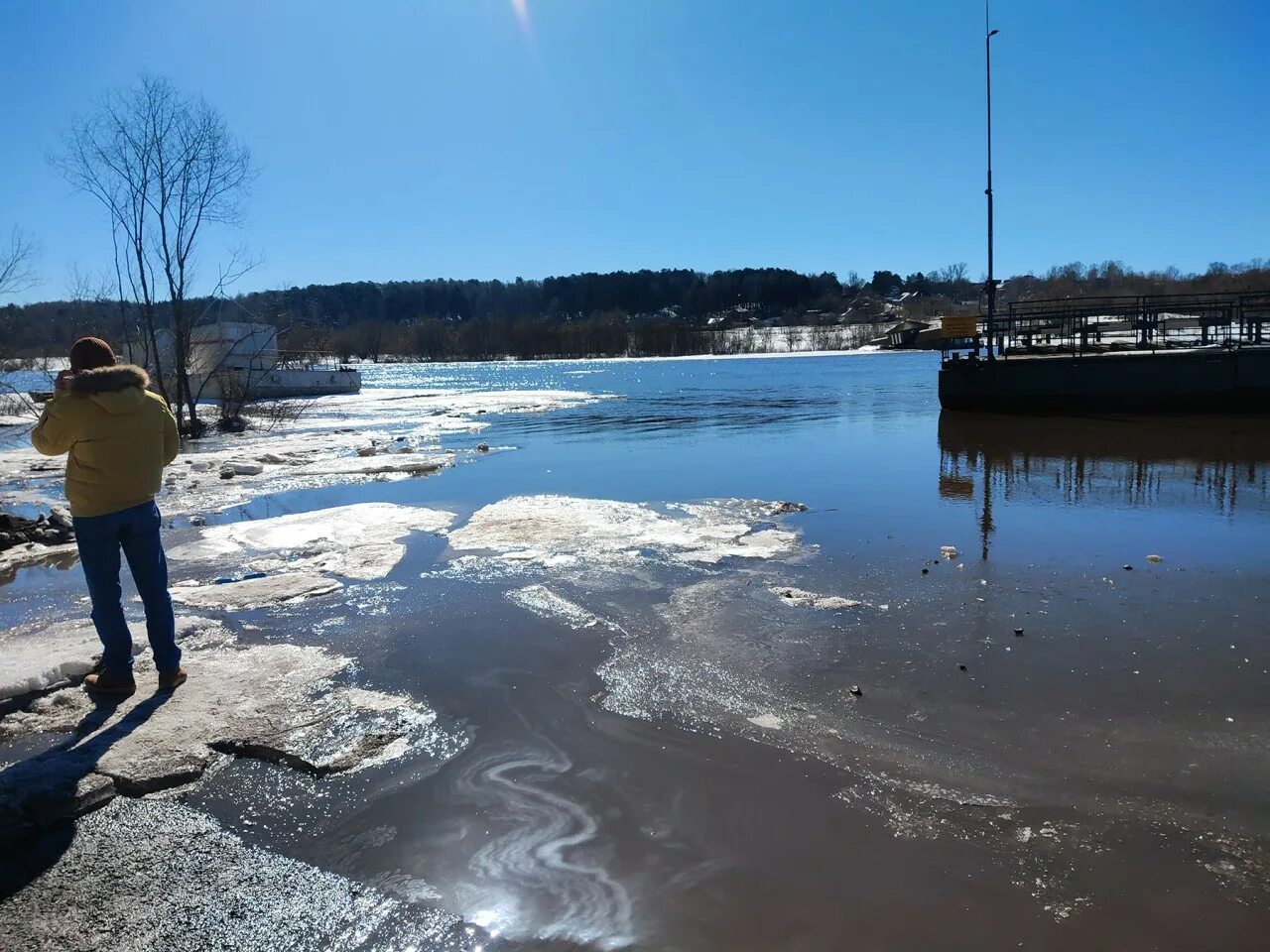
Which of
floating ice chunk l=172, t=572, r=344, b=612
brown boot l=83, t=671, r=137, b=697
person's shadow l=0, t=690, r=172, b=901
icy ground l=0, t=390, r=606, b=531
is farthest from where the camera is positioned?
icy ground l=0, t=390, r=606, b=531

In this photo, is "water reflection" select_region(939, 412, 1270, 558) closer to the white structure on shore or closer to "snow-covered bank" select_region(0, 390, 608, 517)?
"snow-covered bank" select_region(0, 390, 608, 517)

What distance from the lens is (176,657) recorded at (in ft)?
16.7

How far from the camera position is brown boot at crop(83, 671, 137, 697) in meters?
4.86

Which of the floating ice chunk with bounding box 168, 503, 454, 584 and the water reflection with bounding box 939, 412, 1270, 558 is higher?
the floating ice chunk with bounding box 168, 503, 454, 584

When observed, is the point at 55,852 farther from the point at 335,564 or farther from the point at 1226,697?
the point at 1226,697

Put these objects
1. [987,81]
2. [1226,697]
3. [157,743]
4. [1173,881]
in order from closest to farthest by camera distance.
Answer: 1. [1173,881]
2. [157,743]
3. [1226,697]
4. [987,81]

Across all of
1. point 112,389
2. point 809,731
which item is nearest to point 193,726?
point 112,389

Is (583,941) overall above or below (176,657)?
below

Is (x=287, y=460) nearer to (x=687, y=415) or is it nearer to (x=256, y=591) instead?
(x=256, y=591)

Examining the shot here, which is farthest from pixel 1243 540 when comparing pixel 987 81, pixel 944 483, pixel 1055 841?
pixel 987 81

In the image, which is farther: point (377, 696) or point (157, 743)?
point (377, 696)

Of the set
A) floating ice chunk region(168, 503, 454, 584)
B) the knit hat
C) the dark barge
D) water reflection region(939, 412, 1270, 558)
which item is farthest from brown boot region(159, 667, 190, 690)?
the dark barge

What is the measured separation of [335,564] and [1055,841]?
22.3 ft

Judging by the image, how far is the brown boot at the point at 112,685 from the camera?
486 cm
